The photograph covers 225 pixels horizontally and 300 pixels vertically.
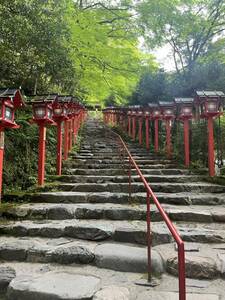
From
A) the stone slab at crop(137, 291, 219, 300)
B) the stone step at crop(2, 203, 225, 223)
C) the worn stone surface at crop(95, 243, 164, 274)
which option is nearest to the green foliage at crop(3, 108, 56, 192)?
the stone step at crop(2, 203, 225, 223)

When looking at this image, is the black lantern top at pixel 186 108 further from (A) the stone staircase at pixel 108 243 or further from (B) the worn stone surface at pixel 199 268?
(B) the worn stone surface at pixel 199 268

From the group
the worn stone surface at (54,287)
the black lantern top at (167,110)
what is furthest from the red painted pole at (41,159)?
the black lantern top at (167,110)

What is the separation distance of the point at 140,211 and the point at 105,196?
3.46 ft

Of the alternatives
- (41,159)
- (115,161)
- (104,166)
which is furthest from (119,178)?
(115,161)

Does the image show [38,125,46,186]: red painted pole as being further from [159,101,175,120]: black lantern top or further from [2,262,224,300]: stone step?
[159,101,175,120]: black lantern top

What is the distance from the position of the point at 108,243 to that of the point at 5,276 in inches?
54.8

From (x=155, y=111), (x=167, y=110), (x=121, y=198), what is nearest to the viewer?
(x=121, y=198)

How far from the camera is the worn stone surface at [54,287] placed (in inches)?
108

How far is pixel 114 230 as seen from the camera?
4.17 metres

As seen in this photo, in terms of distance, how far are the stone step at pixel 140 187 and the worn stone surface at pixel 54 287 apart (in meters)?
3.26

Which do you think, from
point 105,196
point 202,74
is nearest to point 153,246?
point 105,196

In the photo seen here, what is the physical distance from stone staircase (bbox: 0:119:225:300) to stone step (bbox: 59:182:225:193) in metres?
0.02

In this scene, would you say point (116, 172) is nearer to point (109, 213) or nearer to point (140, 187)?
point (140, 187)

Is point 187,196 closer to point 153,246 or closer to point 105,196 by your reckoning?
point 105,196
